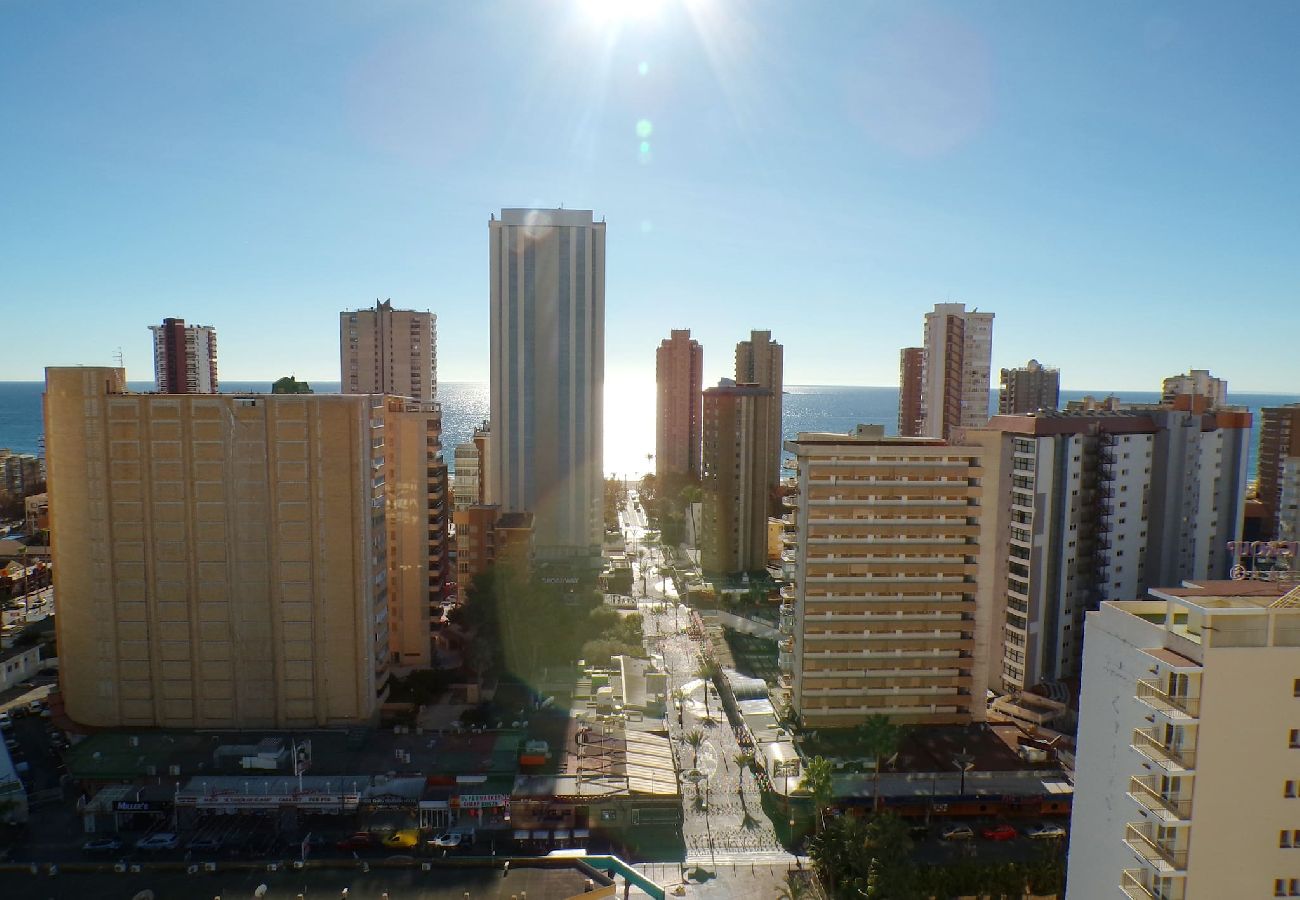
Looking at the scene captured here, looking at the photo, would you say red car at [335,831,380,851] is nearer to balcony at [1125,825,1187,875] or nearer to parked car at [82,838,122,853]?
parked car at [82,838,122,853]

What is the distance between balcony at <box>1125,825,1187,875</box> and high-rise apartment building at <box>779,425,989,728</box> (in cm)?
2081

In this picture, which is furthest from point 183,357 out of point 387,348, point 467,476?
point 467,476

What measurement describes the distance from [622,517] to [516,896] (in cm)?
8015

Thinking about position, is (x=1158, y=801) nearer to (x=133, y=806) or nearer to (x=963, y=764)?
(x=963, y=764)

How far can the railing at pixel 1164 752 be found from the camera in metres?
13.3

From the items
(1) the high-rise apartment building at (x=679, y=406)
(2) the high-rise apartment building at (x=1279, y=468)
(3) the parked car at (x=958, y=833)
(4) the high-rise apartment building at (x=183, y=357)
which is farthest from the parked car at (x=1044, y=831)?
(4) the high-rise apartment building at (x=183, y=357)

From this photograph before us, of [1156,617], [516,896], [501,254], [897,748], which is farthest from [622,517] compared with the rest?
[1156,617]

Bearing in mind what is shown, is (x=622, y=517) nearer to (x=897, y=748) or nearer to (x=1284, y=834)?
(x=897, y=748)

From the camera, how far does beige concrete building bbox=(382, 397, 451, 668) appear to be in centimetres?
4256

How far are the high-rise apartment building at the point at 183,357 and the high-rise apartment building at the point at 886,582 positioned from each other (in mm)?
71425

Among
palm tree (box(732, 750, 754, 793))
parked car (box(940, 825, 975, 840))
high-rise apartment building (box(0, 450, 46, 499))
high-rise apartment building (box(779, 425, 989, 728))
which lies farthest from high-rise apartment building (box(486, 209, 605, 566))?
high-rise apartment building (box(0, 450, 46, 499))

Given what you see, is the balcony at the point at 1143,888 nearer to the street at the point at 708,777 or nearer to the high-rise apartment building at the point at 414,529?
the street at the point at 708,777

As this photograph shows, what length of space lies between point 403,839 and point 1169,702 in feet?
75.0

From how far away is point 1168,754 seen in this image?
1352cm
